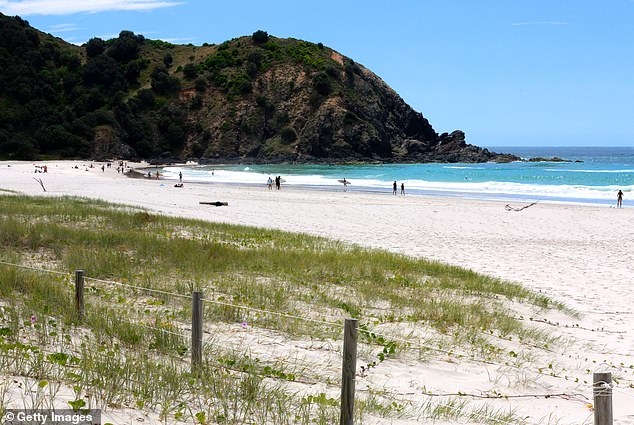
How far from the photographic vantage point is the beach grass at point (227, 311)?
579cm

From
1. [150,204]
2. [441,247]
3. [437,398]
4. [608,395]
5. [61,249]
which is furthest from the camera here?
[150,204]

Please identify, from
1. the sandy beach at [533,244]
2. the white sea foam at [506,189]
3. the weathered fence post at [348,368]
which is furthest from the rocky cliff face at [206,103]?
the weathered fence post at [348,368]

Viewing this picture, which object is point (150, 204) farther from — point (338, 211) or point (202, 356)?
point (202, 356)

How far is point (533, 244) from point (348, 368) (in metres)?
17.7

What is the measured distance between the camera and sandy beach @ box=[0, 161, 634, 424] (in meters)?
→ 8.89

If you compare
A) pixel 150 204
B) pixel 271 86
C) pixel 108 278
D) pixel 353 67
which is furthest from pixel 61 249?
pixel 353 67

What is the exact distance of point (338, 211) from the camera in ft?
104

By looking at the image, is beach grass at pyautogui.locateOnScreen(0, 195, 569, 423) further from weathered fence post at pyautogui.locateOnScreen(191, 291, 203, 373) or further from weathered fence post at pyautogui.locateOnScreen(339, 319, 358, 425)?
weathered fence post at pyautogui.locateOnScreen(339, 319, 358, 425)

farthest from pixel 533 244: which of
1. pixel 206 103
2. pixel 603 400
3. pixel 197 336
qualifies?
pixel 206 103

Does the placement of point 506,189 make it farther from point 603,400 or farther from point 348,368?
point 348,368

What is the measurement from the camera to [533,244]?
21.2 m

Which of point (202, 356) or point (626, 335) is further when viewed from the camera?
point (626, 335)

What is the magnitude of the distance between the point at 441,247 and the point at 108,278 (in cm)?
1206

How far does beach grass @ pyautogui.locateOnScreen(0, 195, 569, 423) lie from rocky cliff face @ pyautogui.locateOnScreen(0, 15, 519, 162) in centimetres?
8878
